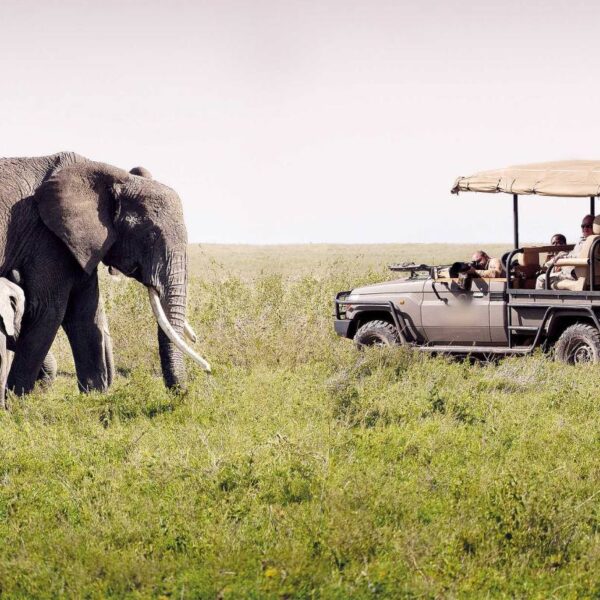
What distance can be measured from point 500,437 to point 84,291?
5.27 metres

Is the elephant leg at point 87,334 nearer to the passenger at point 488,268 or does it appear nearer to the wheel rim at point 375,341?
the wheel rim at point 375,341

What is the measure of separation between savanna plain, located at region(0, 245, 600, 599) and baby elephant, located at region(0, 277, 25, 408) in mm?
473

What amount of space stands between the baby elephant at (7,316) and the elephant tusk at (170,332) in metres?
1.42

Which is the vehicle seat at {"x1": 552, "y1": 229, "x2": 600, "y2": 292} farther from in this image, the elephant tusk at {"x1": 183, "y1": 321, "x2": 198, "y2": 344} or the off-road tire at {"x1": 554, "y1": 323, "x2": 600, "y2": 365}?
the elephant tusk at {"x1": 183, "y1": 321, "x2": 198, "y2": 344}

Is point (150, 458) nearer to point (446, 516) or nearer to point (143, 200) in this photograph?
point (446, 516)

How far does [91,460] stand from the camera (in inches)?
343

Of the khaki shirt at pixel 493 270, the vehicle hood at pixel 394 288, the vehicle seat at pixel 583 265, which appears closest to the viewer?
the vehicle seat at pixel 583 265

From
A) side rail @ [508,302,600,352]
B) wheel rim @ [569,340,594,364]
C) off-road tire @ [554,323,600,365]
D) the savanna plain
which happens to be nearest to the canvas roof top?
side rail @ [508,302,600,352]

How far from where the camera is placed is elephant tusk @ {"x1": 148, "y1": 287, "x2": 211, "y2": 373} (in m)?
11.2

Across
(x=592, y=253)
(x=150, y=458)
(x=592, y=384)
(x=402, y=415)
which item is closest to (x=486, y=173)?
(x=592, y=253)

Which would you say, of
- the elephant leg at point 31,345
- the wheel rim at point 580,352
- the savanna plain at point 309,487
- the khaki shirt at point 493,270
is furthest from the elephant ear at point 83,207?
the wheel rim at point 580,352

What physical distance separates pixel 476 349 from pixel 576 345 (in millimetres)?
1301

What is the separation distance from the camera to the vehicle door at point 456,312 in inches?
538

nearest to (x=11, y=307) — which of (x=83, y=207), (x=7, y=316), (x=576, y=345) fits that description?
(x=7, y=316)
